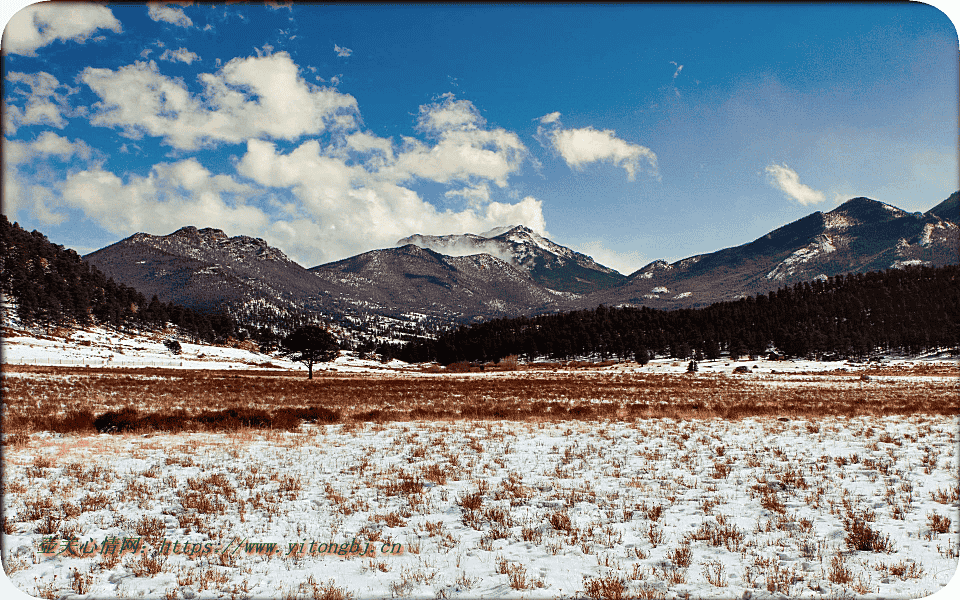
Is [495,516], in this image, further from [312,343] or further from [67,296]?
[67,296]

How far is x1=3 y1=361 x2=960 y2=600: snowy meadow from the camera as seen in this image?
562 cm

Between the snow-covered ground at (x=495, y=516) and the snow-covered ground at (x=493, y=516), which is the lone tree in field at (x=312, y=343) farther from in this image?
the snow-covered ground at (x=495, y=516)

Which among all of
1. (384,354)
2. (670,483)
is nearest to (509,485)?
(670,483)

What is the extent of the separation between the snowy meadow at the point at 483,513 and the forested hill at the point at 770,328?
11936 centimetres

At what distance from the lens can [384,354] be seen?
186m

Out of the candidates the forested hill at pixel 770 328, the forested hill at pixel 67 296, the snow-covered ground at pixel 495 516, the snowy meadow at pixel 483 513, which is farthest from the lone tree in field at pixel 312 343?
the forested hill at pixel 770 328

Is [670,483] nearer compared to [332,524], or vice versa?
[332,524]

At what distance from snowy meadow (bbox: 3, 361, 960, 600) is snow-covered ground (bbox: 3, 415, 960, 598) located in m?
0.04

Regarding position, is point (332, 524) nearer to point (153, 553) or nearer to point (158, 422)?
point (153, 553)

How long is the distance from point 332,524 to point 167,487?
4634 mm

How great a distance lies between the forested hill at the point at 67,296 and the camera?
356 ft

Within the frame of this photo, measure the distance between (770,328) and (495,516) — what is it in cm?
17148

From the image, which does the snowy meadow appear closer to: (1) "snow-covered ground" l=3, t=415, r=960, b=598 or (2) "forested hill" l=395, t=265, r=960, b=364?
(1) "snow-covered ground" l=3, t=415, r=960, b=598

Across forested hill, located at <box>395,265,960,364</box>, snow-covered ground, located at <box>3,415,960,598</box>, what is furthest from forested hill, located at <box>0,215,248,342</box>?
A: snow-covered ground, located at <box>3,415,960,598</box>
